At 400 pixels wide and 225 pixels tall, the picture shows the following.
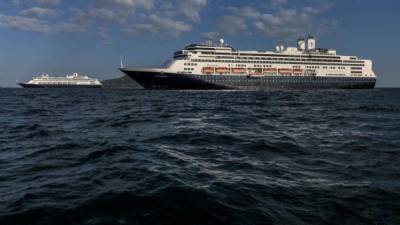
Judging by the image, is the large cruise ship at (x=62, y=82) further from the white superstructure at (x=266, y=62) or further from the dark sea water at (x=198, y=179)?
the dark sea water at (x=198, y=179)

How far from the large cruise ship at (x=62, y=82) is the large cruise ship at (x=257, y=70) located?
6538 centimetres

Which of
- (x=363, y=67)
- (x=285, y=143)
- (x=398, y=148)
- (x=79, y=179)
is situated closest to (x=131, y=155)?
(x=79, y=179)

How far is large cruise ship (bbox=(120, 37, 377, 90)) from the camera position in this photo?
87625 millimetres

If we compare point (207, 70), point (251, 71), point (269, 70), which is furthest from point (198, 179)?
point (269, 70)

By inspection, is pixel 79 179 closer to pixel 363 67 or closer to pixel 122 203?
pixel 122 203

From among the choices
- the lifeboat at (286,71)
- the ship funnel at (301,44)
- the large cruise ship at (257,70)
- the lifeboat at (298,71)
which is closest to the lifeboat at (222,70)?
the large cruise ship at (257,70)

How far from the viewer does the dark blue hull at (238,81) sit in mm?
86312

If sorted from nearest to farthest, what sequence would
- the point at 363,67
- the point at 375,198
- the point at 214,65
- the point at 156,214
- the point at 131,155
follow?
the point at 156,214, the point at 375,198, the point at 131,155, the point at 214,65, the point at 363,67

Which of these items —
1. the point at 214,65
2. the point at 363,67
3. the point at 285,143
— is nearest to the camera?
the point at 285,143

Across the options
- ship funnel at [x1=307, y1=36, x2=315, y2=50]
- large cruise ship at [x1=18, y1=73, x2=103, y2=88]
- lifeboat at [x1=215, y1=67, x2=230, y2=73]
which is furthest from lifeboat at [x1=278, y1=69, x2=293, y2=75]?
large cruise ship at [x1=18, y1=73, x2=103, y2=88]

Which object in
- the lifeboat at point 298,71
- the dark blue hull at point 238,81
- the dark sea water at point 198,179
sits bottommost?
the dark sea water at point 198,179

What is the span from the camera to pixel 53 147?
11.0 m

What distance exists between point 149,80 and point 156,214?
82487 millimetres

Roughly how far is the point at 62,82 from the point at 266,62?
85.9 meters
